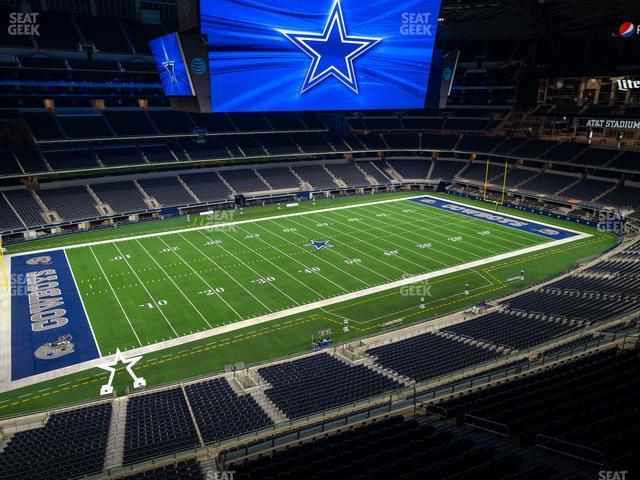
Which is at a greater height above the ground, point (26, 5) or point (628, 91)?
point (26, 5)

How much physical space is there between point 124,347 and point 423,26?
1430 inches

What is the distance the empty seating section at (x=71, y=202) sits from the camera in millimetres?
40656

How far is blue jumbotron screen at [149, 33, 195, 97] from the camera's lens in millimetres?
31359

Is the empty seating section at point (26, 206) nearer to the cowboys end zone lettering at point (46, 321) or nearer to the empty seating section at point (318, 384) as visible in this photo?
the cowboys end zone lettering at point (46, 321)

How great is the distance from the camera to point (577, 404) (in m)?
10.7

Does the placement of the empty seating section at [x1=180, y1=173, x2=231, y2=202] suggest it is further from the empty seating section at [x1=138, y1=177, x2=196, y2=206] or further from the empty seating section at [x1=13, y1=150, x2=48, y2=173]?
the empty seating section at [x1=13, y1=150, x2=48, y2=173]

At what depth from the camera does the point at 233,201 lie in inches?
1887

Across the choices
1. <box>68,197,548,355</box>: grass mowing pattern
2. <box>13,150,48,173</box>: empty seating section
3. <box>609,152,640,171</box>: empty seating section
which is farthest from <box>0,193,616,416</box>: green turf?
<box>13,150,48,173</box>: empty seating section

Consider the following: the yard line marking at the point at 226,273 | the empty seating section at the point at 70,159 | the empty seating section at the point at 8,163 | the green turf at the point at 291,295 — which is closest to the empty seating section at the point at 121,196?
the empty seating section at the point at 70,159

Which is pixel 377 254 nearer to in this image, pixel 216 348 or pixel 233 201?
pixel 216 348

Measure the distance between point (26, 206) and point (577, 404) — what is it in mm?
43113

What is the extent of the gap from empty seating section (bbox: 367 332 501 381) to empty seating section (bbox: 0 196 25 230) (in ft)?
106

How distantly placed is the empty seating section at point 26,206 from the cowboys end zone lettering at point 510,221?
3694cm

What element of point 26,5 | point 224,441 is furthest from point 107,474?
point 26,5
